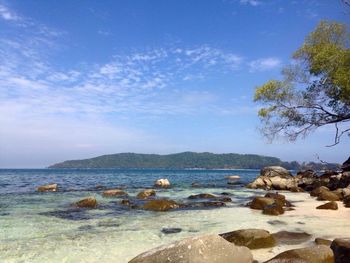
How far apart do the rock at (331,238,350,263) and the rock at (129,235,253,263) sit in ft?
6.24

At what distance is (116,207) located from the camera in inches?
822

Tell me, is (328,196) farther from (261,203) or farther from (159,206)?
(159,206)

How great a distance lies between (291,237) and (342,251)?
350 cm

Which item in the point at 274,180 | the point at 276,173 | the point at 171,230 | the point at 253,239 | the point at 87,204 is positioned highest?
the point at 276,173

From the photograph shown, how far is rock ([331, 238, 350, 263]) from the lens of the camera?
27.4 feet

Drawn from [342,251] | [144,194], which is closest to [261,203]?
[144,194]

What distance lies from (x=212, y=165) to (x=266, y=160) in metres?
27.8

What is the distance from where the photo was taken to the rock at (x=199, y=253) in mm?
8180

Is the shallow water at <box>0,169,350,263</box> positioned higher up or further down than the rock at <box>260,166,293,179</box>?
further down

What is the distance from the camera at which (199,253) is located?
26.9 ft

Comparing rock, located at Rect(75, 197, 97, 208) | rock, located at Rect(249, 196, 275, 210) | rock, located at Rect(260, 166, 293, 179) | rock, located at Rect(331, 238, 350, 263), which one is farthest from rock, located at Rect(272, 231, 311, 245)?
rock, located at Rect(260, 166, 293, 179)

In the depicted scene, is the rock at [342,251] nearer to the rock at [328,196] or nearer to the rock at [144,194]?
the rock at [328,196]

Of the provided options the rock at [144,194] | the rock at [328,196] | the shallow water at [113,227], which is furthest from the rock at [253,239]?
the rock at [144,194]

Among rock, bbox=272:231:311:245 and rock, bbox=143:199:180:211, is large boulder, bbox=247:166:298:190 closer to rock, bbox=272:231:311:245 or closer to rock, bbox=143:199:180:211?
rock, bbox=143:199:180:211
